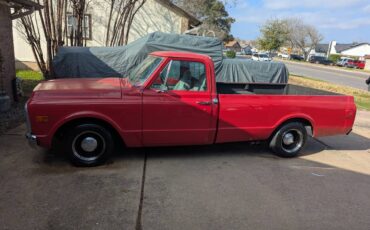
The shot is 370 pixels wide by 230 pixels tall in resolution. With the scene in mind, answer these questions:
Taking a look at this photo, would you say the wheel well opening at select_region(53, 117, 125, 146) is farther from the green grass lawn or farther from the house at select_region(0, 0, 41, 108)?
the green grass lawn

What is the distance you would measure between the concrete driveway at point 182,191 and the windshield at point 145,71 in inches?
50.0

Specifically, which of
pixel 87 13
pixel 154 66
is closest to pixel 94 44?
pixel 87 13

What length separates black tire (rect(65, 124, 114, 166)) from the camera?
4703 mm

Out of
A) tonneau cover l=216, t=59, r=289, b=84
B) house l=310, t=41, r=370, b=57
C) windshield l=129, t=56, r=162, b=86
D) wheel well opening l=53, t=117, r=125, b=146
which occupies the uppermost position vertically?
house l=310, t=41, r=370, b=57

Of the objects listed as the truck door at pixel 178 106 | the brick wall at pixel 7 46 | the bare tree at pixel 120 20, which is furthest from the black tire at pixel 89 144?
the bare tree at pixel 120 20

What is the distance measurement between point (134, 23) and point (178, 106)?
12536 mm

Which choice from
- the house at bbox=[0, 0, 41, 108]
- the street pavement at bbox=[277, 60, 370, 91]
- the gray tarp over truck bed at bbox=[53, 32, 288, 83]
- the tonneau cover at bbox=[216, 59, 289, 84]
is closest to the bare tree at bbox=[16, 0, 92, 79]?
the gray tarp over truck bed at bbox=[53, 32, 288, 83]

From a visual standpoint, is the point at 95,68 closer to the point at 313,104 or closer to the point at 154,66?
the point at 154,66

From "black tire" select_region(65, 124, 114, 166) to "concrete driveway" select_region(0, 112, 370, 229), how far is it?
156 millimetres

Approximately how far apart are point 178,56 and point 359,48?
95532 millimetres

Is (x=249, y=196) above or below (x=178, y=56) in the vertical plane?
below

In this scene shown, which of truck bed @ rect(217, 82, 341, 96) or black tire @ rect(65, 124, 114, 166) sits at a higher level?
truck bed @ rect(217, 82, 341, 96)

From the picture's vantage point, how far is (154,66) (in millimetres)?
5094

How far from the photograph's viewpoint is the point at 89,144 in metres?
4.82
